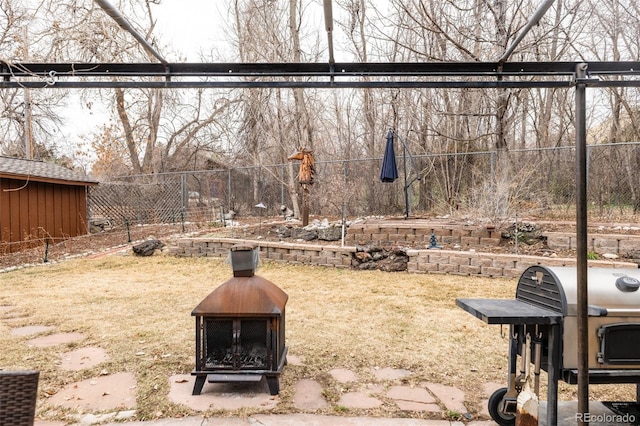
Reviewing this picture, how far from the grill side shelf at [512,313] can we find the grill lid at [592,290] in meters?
0.05

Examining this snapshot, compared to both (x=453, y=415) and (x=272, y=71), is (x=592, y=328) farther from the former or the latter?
(x=272, y=71)

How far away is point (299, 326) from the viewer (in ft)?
13.1

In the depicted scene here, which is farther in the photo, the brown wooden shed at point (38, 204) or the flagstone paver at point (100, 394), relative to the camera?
the brown wooden shed at point (38, 204)

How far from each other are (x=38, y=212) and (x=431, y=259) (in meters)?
9.11

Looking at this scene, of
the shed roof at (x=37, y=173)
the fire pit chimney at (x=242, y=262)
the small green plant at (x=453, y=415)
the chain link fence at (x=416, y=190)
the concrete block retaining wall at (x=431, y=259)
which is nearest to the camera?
the small green plant at (x=453, y=415)

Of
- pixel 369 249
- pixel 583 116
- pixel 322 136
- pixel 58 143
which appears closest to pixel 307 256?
pixel 369 249

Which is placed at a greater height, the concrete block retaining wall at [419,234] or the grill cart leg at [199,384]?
the concrete block retaining wall at [419,234]

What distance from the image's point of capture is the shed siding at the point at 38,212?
8781 millimetres

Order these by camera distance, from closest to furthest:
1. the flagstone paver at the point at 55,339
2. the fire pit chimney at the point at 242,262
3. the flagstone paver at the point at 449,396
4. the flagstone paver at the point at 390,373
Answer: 1. the flagstone paver at the point at 449,396
2. the fire pit chimney at the point at 242,262
3. the flagstone paver at the point at 390,373
4. the flagstone paver at the point at 55,339

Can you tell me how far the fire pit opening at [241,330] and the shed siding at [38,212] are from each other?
7790 mm

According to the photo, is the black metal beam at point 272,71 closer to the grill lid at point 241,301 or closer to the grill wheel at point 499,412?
the grill lid at point 241,301

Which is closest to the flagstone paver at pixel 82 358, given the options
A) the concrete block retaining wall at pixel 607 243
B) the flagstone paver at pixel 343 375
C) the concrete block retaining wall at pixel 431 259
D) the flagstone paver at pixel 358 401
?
the flagstone paver at pixel 343 375

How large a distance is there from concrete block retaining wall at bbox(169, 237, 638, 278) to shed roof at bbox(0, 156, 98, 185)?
4.37 m

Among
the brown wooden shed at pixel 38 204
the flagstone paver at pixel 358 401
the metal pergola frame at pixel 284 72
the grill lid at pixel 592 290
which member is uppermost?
the metal pergola frame at pixel 284 72
